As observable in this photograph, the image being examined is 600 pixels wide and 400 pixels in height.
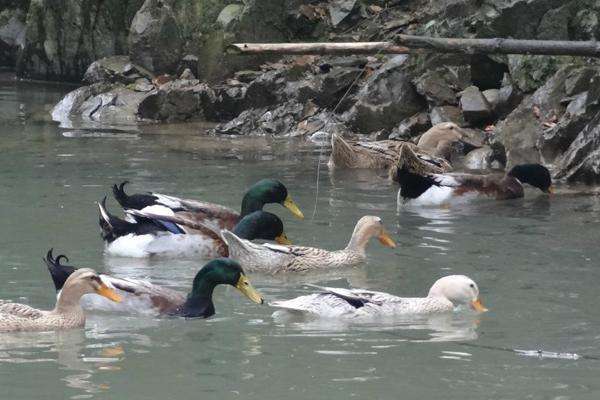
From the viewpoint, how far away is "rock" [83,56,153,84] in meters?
26.2

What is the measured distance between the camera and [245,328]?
32.3 feet

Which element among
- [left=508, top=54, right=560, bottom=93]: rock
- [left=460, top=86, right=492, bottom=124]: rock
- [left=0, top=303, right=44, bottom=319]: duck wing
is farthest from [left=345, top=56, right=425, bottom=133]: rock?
[left=0, top=303, right=44, bottom=319]: duck wing

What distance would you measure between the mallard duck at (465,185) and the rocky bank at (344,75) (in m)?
0.88

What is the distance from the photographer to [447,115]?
65.9 feet

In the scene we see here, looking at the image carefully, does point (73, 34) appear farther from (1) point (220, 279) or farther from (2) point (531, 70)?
(1) point (220, 279)

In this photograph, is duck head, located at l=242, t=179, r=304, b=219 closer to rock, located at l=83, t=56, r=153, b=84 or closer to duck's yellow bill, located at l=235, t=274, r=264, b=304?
duck's yellow bill, located at l=235, t=274, r=264, b=304

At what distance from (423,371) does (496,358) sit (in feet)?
2.05

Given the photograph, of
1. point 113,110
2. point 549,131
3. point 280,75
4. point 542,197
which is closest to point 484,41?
point 542,197

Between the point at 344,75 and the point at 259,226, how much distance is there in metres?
9.40

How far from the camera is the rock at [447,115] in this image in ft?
65.7

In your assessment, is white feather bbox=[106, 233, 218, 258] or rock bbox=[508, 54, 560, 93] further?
rock bbox=[508, 54, 560, 93]

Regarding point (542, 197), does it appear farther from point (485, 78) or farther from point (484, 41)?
point (485, 78)

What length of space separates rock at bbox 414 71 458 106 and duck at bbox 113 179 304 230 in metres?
6.49

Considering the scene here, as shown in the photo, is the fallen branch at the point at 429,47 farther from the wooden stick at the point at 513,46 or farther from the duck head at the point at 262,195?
the duck head at the point at 262,195
